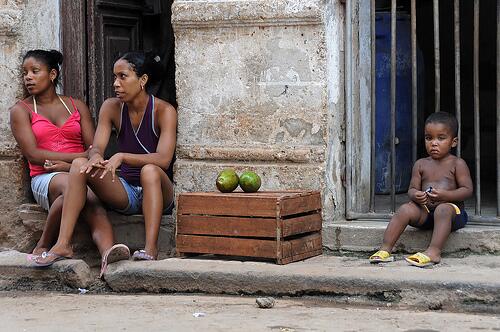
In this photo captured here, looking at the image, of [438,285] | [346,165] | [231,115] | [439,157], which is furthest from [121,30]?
[438,285]

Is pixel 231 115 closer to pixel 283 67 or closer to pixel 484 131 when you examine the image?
pixel 283 67

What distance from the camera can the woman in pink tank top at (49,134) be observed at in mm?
6461

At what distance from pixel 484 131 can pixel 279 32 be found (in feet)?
12.4

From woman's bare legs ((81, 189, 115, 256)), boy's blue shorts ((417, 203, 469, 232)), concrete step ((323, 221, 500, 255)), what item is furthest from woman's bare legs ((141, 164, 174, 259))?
boy's blue shorts ((417, 203, 469, 232))

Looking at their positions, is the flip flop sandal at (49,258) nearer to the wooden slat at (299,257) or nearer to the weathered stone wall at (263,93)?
the weathered stone wall at (263,93)

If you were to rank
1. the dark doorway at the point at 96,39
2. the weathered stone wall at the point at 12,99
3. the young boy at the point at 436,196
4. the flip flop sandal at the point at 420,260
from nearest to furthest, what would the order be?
the flip flop sandal at the point at 420,260 → the young boy at the point at 436,196 → the weathered stone wall at the point at 12,99 → the dark doorway at the point at 96,39

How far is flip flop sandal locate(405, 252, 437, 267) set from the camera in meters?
5.62

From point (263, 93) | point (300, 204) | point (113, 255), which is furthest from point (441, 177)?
point (113, 255)

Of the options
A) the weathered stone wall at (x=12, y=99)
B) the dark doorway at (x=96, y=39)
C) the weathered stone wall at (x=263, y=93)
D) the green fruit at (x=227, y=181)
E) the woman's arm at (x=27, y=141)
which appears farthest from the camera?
the dark doorway at (x=96, y=39)

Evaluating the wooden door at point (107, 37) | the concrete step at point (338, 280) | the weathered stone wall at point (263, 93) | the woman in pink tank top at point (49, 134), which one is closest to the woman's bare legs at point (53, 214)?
the woman in pink tank top at point (49, 134)

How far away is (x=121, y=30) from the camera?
7828 mm

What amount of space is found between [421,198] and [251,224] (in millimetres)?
1021

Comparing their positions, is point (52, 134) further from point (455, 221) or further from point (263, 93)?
point (455, 221)

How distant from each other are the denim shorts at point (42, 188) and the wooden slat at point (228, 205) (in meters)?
1.04
